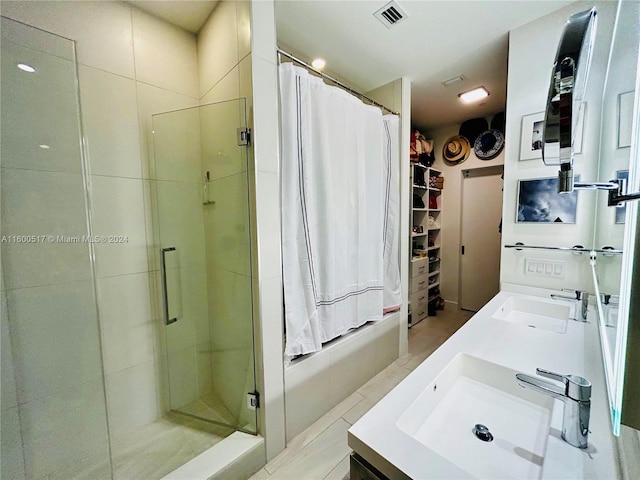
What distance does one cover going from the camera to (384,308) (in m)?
2.17

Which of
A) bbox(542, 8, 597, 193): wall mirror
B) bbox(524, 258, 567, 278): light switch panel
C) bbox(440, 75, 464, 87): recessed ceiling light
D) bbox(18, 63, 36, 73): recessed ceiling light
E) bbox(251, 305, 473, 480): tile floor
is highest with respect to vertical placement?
bbox(440, 75, 464, 87): recessed ceiling light

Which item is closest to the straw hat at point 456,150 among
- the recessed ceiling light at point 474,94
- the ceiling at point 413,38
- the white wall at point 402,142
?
the recessed ceiling light at point 474,94

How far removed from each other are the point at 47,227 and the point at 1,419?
0.88m

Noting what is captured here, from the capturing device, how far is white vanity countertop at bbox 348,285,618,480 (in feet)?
1.74

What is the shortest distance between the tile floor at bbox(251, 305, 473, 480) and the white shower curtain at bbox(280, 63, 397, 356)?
0.51 meters

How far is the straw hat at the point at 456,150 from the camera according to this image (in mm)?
3322

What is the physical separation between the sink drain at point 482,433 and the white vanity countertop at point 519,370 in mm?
137

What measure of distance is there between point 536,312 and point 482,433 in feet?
3.81

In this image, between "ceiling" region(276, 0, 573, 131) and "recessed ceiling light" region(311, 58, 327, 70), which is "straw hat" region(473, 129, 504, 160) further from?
"recessed ceiling light" region(311, 58, 327, 70)

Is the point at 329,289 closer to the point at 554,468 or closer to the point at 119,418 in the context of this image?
the point at 554,468

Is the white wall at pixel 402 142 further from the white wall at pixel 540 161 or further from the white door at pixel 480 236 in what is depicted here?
the white door at pixel 480 236

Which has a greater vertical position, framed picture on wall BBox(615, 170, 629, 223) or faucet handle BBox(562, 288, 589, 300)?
framed picture on wall BBox(615, 170, 629, 223)

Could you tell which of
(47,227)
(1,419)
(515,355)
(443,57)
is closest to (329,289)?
(515,355)

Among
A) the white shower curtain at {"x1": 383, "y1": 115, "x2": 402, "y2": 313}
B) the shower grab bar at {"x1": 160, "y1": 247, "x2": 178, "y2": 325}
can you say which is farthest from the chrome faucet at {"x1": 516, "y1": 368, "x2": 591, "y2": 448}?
the shower grab bar at {"x1": 160, "y1": 247, "x2": 178, "y2": 325}
